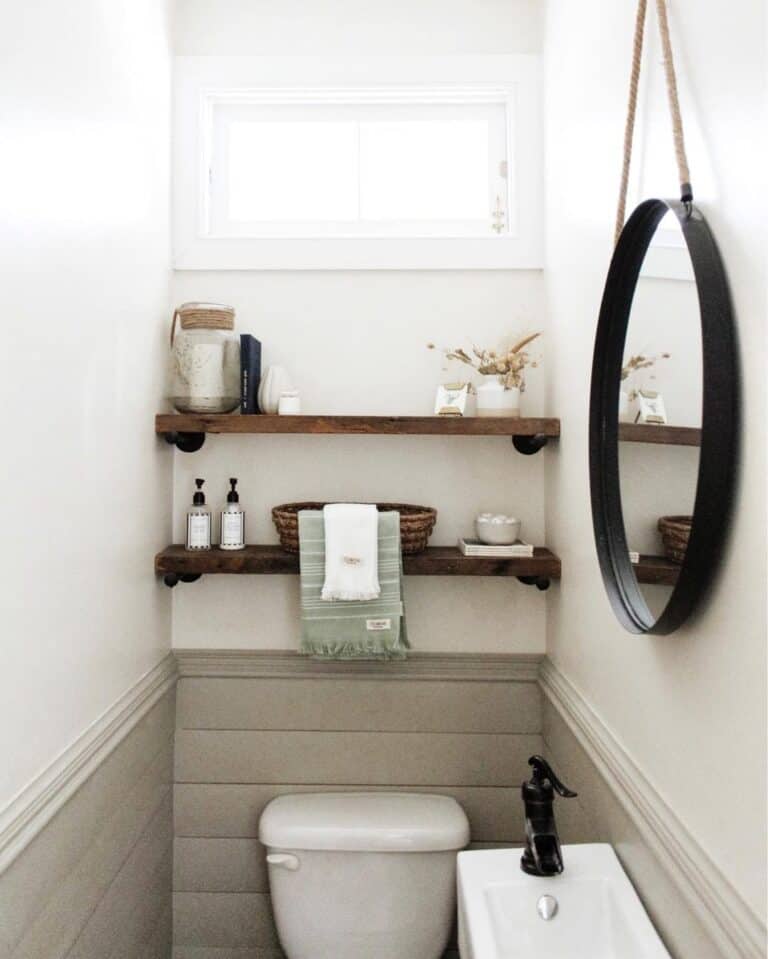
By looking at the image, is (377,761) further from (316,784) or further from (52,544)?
(52,544)

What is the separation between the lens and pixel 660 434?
102 centimetres

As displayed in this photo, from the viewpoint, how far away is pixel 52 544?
1.17m

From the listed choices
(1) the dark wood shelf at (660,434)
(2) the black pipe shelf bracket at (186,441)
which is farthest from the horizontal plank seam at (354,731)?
(1) the dark wood shelf at (660,434)

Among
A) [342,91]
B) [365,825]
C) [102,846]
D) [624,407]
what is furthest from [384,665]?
[342,91]

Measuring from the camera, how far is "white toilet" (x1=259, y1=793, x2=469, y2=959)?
1.60 meters

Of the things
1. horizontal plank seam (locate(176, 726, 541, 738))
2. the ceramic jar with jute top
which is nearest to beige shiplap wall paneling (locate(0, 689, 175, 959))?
horizontal plank seam (locate(176, 726, 541, 738))

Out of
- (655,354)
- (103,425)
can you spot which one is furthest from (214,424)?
(655,354)

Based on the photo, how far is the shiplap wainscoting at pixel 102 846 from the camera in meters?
1.09

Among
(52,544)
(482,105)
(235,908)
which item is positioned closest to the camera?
(52,544)

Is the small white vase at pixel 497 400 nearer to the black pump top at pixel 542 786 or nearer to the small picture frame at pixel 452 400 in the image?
the small picture frame at pixel 452 400

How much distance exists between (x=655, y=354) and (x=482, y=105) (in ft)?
4.13

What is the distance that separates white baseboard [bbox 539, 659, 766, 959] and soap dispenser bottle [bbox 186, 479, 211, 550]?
36.7 inches

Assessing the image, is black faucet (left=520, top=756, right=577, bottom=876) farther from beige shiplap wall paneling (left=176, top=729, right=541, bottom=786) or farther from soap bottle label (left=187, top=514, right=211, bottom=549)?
soap bottle label (left=187, top=514, right=211, bottom=549)

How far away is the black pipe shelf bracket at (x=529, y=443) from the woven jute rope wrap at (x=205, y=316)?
76cm
